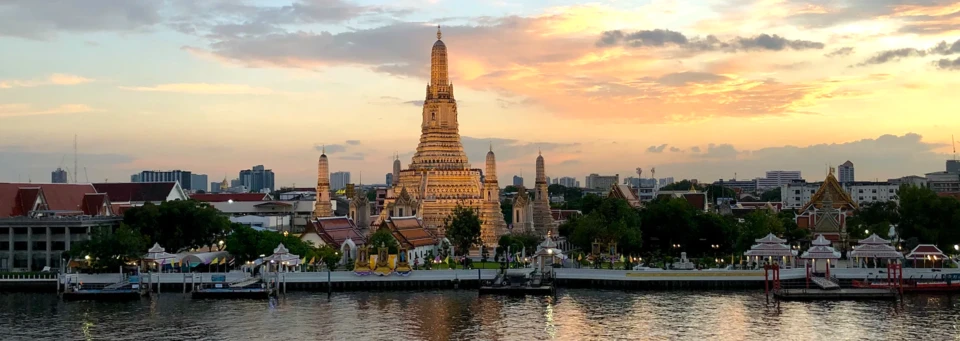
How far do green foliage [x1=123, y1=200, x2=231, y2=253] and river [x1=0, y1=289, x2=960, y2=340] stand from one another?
497 inches

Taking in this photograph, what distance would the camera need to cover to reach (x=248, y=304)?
62.7 m

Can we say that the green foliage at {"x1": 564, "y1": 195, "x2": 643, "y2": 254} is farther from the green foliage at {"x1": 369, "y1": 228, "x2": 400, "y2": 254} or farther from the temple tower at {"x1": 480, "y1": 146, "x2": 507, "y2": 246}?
the green foliage at {"x1": 369, "y1": 228, "x2": 400, "y2": 254}

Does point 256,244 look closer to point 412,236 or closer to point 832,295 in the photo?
point 412,236

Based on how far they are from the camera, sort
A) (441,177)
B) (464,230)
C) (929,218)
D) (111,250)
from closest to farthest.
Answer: (111,250) → (929,218) → (464,230) → (441,177)

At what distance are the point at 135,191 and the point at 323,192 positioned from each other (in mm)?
17476

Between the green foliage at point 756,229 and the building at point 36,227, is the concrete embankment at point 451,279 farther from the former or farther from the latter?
the green foliage at point 756,229

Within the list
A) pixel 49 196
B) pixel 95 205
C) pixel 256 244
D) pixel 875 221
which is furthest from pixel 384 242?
pixel 875 221

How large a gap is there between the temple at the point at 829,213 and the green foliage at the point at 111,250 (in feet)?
170

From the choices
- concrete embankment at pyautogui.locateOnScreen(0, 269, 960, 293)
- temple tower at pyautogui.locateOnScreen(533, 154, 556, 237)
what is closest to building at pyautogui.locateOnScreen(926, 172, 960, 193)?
temple tower at pyautogui.locateOnScreen(533, 154, 556, 237)

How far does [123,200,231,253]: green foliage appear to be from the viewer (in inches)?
3118

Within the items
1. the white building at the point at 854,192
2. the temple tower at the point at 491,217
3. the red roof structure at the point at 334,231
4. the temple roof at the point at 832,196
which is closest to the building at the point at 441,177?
the temple tower at the point at 491,217

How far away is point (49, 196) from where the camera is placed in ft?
285

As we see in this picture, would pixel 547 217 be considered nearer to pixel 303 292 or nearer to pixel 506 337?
pixel 303 292

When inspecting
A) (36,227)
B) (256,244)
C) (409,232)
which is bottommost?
(256,244)
